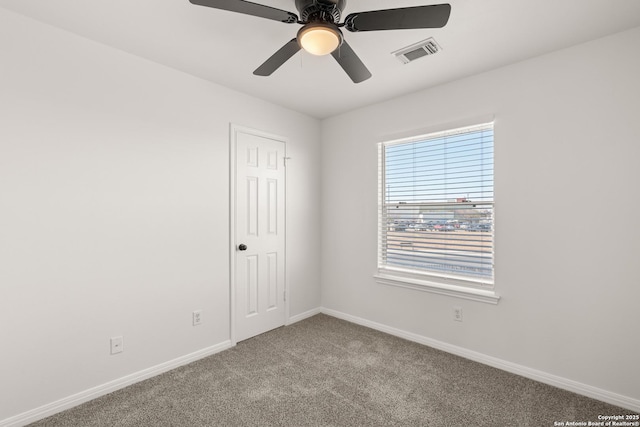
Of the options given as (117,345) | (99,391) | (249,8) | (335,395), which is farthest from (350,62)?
(99,391)

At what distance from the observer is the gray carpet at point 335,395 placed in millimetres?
1973

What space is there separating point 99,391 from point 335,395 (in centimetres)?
172

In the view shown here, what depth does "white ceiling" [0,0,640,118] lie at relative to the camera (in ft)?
6.06

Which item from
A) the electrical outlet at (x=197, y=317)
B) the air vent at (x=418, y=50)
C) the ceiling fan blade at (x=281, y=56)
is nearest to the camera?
the ceiling fan blade at (x=281, y=56)

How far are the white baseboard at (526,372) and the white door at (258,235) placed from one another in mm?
1234

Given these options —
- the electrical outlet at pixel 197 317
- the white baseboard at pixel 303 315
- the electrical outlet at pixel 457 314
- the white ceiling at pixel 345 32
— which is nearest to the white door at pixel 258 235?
the white baseboard at pixel 303 315

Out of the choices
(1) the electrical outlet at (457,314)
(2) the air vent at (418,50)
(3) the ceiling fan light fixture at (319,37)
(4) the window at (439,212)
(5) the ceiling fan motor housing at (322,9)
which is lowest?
(1) the electrical outlet at (457,314)

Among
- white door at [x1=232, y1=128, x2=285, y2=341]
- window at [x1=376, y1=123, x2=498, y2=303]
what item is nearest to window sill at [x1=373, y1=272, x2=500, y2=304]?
window at [x1=376, y1=123, x2=498, y2=303]

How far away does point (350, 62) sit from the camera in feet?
6.26

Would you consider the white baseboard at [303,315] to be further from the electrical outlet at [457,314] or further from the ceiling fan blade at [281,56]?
the ceiling fan blade at [281,56]

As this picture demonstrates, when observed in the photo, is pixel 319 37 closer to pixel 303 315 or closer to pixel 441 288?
pixel 441 288

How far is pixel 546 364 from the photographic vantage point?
93.7 inches

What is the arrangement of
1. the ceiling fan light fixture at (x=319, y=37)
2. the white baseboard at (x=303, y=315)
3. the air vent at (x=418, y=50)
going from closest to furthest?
the ceiling fan light fixture at (x=319, y=37) → the air vent at (x=418, y=50) → the white baseboard at (x=303, y=315)

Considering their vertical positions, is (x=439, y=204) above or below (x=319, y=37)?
below
